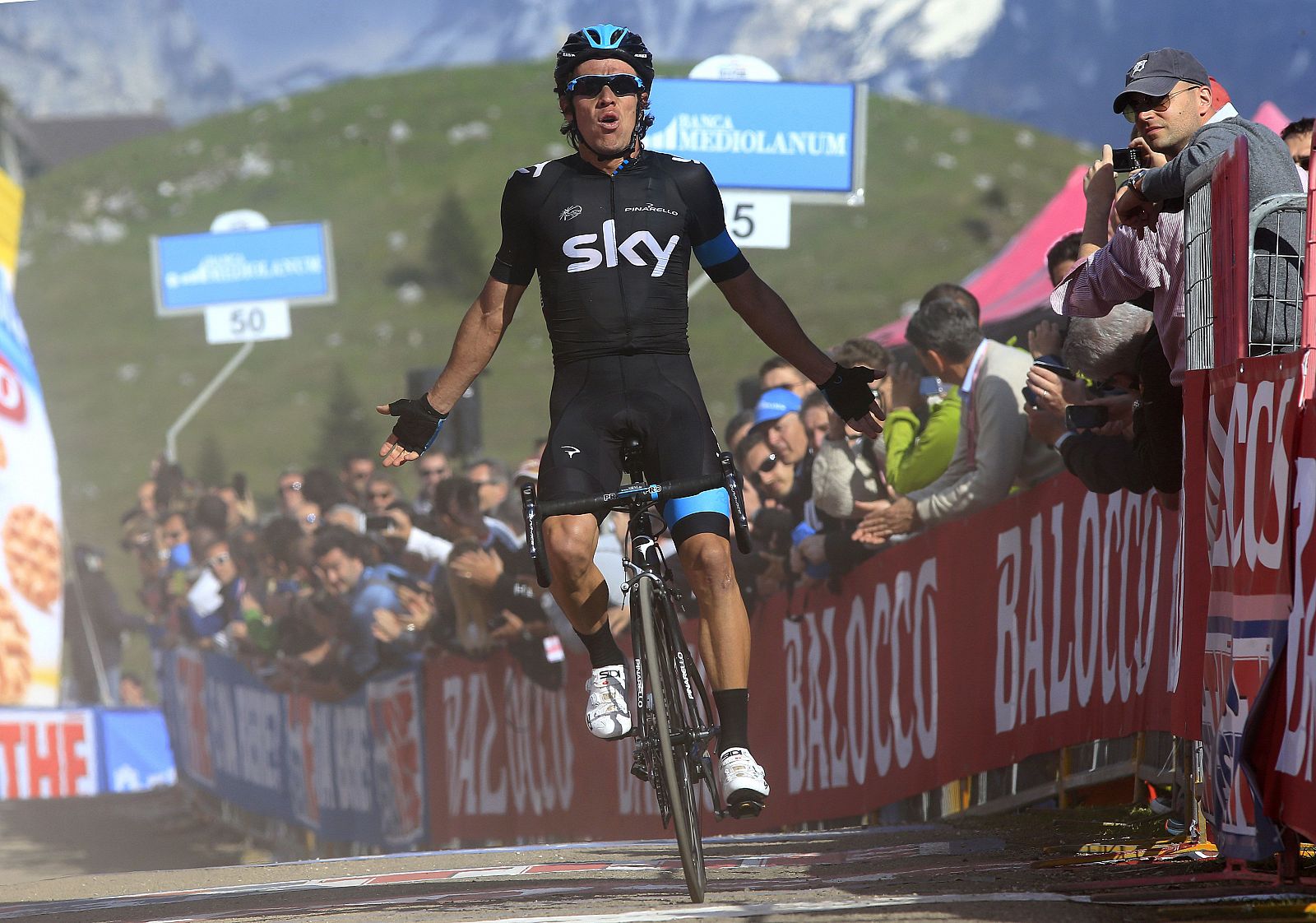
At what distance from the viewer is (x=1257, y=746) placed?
190 inches

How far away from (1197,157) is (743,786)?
2.32m

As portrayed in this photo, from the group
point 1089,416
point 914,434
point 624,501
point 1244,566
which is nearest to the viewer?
point 1244,566

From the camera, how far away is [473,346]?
6109 mm

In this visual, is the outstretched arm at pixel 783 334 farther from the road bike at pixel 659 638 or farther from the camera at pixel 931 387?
the camera at pixel 931 387

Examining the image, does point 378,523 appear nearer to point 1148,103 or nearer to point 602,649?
point 602,649

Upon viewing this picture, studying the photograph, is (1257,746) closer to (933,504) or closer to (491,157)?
(933,504)

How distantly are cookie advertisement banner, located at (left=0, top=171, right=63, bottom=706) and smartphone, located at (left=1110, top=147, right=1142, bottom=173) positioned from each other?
18082 millimetres

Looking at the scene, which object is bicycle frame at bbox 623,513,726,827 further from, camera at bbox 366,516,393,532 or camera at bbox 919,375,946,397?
camera at bbox 366,516,393,532

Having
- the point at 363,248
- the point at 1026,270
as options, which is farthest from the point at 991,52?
the point at 1026,270

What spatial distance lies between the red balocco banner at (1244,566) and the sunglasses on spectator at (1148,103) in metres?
0.94

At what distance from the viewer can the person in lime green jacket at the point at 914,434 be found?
848 cm

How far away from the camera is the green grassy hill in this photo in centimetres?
9219

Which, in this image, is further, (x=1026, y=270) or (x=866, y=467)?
(x=1026, y=270)

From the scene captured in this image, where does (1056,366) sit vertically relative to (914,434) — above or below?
above
